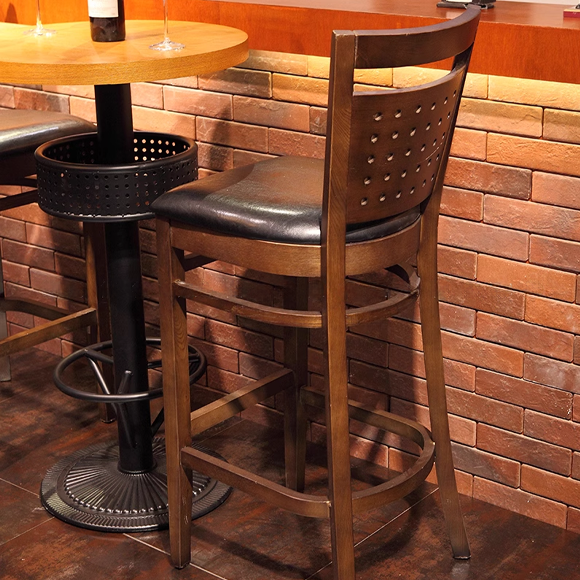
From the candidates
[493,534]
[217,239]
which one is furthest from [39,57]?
[493,534]

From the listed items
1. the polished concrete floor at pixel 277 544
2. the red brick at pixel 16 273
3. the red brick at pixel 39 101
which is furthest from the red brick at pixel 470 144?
the red brick at pixel 16 273

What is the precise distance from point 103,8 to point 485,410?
1.28 metres

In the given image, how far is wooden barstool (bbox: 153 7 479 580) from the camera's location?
1608 millimetres

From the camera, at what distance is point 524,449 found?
2295 millimetres

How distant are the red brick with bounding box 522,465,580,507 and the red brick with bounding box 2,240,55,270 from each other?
1706mm

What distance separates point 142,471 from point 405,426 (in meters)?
0.73

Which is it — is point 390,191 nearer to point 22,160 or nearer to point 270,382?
point 270,382

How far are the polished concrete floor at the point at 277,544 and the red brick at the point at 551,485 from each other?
0.26 ft

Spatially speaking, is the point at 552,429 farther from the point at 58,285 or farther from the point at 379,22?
the point at 58,285

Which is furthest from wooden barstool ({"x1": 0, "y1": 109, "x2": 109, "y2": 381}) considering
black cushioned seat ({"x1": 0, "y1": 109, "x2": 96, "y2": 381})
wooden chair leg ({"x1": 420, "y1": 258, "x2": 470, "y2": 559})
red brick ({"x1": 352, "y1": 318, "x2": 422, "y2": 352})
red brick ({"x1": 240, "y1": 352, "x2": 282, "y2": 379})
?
wooden chair leg ({"x1": 420, "y1": 258, "x2": 470, "y2": 559})

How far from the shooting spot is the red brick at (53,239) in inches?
122

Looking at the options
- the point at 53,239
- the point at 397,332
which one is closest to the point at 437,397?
the point at 397,332

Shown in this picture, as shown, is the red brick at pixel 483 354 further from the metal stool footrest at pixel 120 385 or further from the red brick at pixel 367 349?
the metal stool footrest at pixel 120 385

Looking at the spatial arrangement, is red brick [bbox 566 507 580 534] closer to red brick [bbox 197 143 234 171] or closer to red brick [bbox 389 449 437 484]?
red brick [bbox 389 449 437 484]
